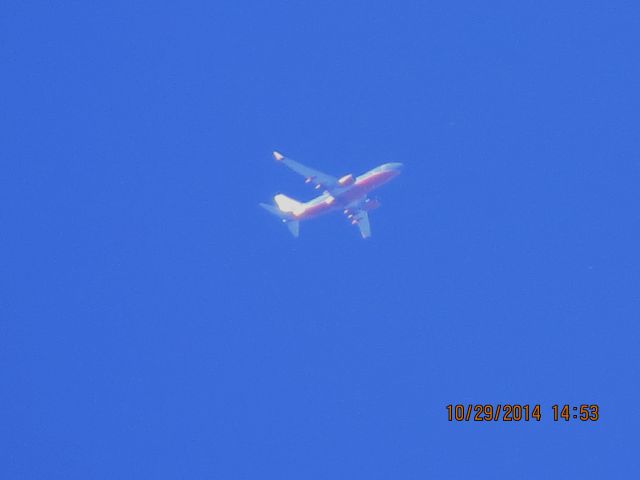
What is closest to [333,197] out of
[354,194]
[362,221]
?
[354,194]

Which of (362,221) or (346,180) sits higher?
(362,221)

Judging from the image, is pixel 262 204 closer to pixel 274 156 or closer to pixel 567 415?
pixel 274 156

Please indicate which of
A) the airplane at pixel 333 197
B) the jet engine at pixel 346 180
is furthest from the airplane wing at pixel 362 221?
Answer: the jet engine at pixel 346 180

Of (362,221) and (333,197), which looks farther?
(362,221)

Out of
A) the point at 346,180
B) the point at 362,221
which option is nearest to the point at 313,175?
the point at 346,180

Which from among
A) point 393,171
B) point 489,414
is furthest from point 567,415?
point 393,171

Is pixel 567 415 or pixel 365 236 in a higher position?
pixel 365 236

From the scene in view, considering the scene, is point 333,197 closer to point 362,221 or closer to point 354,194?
point 354,194

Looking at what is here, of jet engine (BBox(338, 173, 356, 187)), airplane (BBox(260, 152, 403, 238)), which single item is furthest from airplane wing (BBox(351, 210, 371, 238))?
jet engine (BBox(338, 173, 356, 187))

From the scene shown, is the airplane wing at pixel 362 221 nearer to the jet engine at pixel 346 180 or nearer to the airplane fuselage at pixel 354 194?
the airplane fuselage at pixel 354 194
